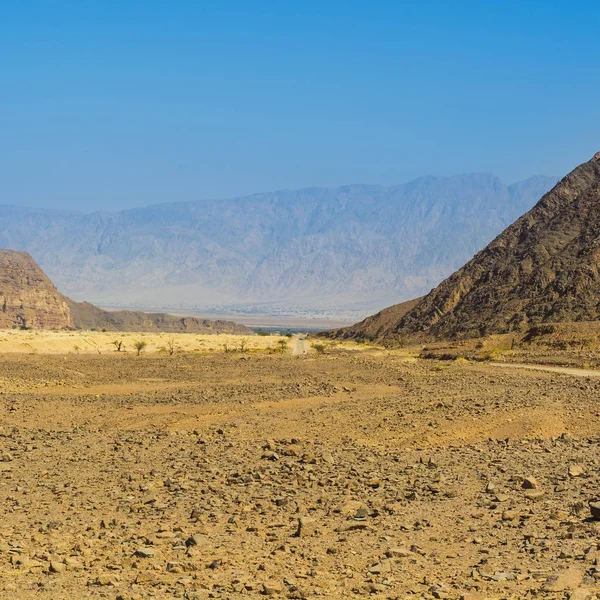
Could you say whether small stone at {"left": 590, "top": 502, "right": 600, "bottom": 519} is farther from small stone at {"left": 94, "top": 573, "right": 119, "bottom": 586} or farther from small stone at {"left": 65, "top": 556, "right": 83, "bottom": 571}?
small stone at {"left": 65, "top": 556, "right": 83, "bottom": 571}

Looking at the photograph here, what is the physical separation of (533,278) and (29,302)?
75978 mm

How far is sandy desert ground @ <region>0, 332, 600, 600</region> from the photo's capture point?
A: 9.03m

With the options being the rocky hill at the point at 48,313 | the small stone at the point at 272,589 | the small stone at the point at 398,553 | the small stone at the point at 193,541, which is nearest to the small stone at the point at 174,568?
the small stone at the point at 193,541

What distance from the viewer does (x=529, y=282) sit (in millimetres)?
74188

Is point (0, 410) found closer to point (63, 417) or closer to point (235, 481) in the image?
point (63, 417)

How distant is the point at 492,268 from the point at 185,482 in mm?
73441

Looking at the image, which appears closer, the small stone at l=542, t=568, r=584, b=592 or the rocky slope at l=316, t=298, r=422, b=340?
the small stone at l=542, t=568, r=584, b=592

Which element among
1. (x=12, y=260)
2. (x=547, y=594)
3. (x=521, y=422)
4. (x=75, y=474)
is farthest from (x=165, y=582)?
(x=12, y=260)

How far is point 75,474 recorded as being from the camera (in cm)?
1496

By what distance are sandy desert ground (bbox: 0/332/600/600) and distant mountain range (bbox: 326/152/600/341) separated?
4304 cm

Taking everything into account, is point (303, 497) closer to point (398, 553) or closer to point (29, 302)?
point (398, 553)

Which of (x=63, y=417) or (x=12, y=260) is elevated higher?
(x=12, y=260)

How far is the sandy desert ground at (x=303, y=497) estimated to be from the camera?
29.6 feet

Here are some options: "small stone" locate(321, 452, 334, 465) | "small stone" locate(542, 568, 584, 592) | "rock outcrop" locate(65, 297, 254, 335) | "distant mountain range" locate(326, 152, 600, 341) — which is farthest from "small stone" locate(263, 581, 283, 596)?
"rock outcrop" locate(65, 297, 254, 335)
